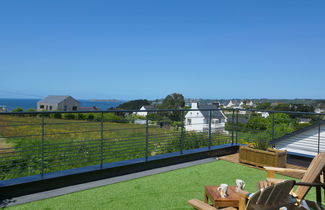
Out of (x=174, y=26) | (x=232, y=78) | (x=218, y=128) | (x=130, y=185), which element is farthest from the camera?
(x=232, y=78)

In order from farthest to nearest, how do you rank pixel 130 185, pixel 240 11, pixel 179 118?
1. pixel 240 11
2. pixel 179 118
3. pixel 130 185

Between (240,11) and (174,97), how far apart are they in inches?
1439

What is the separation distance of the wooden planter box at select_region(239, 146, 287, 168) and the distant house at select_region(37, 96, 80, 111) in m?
53.6

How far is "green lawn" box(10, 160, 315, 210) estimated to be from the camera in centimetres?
348

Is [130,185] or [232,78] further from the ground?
[232,78]

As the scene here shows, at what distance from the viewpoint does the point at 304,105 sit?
49.1ft

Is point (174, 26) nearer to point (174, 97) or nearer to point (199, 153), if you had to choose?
point (199, 153)

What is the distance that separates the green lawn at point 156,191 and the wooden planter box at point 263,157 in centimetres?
34

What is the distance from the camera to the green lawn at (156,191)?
3.48 metres

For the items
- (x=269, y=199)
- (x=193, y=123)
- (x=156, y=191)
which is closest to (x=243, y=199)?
(x=269, y=199)

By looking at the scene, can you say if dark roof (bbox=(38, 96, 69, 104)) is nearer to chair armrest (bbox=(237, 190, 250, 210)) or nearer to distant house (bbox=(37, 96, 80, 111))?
distant house (bbox=(37, 96, 80, 111))

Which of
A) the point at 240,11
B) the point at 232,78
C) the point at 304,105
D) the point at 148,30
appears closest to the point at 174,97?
the point at 232,78

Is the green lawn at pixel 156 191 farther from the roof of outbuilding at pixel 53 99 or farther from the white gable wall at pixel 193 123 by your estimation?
the roof of outbuilding at pixel 53 99

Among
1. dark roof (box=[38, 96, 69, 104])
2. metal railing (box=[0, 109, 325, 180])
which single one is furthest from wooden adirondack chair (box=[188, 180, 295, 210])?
dark roof (box=[38, 96, 69, 104])
